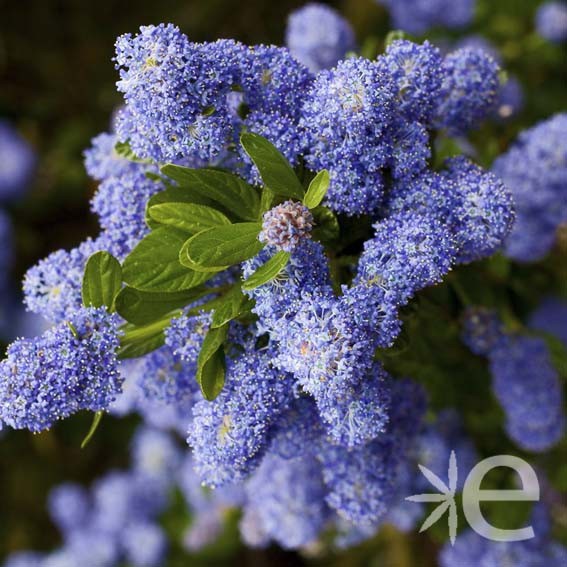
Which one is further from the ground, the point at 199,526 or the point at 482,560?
the point at 199,526

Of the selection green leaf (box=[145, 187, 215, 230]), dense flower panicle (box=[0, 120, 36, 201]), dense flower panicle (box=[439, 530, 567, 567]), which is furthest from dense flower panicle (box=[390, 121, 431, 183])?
dense flower panicle (box=[0, 120, 36, 201])

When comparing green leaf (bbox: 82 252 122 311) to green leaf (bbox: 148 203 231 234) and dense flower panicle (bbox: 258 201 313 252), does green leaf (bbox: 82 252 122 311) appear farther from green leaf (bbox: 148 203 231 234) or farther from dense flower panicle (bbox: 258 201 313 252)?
dense flower panicle (bbox: 258 201 313 252)

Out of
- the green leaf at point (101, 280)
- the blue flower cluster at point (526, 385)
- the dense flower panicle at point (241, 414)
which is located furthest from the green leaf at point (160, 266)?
→ the blue flower cluster at point (526, 385)

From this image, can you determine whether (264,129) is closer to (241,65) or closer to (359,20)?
(241,65)

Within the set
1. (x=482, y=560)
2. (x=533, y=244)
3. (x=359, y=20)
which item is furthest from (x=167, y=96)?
(x=359, y=20)

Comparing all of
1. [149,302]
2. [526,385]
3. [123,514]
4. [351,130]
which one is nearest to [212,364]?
[149,302]

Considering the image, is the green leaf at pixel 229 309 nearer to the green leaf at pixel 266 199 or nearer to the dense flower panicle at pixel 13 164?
the green leaf at pixel 266 199

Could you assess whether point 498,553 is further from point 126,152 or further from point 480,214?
point 126,152
